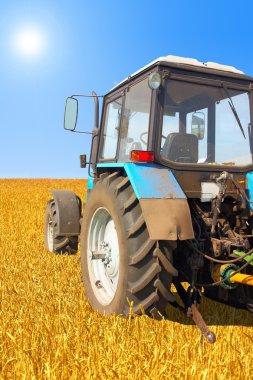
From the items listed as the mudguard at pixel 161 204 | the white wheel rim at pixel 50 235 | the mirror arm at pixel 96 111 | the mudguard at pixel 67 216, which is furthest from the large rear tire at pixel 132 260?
the white wheel rim at pixel 50 235

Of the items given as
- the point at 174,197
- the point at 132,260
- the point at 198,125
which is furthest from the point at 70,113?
the point at 132,260

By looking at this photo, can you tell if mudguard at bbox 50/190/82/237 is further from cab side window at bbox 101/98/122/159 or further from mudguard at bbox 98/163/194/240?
mudguard at bbox 98/163/194/240

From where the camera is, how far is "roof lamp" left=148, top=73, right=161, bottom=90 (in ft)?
10.1

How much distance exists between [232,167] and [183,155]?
47 cm

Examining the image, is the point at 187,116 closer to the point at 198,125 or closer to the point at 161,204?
the point at 198,125

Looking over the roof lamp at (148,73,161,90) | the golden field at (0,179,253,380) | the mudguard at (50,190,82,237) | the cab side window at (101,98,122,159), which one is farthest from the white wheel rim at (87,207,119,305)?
the mudguard at (50,190,82,237)

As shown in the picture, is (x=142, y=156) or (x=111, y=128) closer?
(x=142, y=156)

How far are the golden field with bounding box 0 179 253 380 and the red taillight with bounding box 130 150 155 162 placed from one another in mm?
1182

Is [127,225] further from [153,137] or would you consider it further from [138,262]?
[153,137]

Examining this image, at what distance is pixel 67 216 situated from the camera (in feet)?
18.6

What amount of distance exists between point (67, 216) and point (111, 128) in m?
1.87

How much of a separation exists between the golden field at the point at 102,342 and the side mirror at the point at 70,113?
177cm

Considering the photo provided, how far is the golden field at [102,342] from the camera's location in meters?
2.15

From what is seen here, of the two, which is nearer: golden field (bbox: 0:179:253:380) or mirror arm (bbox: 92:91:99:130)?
golden field (bbox: 0:179:253:380)
